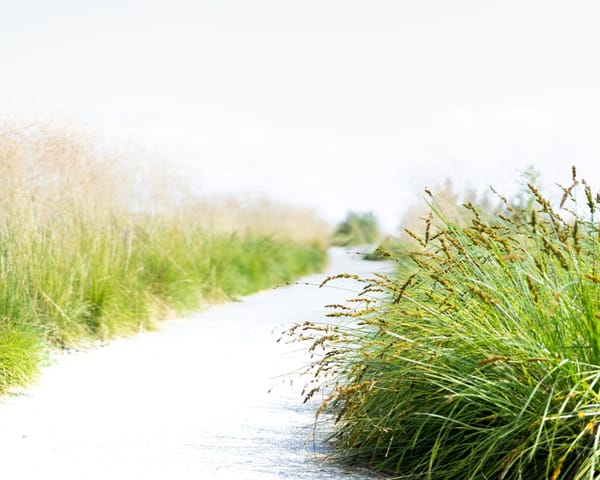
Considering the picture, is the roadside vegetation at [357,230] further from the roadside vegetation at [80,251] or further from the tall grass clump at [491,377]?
the tall grass clump at [491,377]

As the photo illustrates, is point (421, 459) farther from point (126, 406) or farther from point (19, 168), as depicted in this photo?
point (19, 168)

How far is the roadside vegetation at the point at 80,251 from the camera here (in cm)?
636

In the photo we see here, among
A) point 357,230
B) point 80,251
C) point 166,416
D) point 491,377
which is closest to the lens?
point 491,377

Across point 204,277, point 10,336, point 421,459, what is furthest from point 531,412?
point 204,277

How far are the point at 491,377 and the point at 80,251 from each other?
5191mm

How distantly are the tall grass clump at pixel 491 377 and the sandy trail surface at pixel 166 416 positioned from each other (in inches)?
11.2

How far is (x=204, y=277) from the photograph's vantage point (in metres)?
10.6

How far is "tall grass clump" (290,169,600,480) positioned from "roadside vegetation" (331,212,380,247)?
22017 mm

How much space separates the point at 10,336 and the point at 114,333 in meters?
1.97

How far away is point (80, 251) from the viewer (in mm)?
7402

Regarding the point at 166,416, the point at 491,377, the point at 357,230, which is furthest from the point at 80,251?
the point at 357,230

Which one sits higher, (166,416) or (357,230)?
(166,416)

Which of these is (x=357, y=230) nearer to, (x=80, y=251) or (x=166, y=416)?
(x=80, y=251)

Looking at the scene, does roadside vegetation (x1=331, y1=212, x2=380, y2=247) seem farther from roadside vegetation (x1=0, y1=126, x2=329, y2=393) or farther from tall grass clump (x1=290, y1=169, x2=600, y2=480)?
tall grass clump (x1=290, y1=169, x2=600, y2=480)
